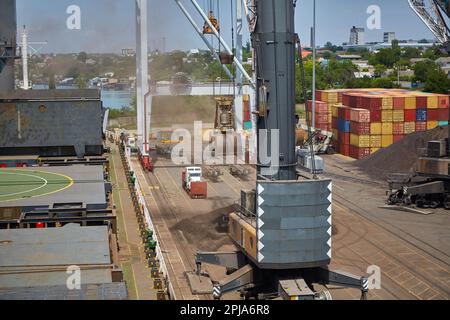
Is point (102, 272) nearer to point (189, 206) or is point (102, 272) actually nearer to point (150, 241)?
point (150, 241)

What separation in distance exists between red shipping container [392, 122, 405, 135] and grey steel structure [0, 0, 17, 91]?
25.3m

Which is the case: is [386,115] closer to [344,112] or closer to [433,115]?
[433,115]

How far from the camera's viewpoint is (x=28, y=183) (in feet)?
73.6

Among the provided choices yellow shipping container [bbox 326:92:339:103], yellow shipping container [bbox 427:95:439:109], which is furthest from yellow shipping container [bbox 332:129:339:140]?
yellow shipping container [bbox 427:95:439:109]

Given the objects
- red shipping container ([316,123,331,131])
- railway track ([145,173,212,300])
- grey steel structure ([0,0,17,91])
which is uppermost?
grey steel structure ([0,0,17,91])

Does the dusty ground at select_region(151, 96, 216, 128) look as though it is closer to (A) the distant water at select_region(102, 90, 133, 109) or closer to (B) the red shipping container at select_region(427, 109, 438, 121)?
(B) the red shipping container at select_region(427, 109, 438, 121)

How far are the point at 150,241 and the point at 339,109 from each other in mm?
33321

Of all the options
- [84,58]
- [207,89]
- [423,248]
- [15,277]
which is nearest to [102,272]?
[15,277]

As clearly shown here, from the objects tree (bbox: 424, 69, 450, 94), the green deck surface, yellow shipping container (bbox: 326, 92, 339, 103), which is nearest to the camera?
the green deck surface

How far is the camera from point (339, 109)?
163 feet

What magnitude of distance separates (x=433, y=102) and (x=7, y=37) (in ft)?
95.4

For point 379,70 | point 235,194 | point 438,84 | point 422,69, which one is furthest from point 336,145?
point 379,70

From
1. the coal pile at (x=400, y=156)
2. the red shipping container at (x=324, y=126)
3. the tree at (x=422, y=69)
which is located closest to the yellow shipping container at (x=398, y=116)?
the coal pile at (x=400, y=156)

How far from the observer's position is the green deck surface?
20250mm
